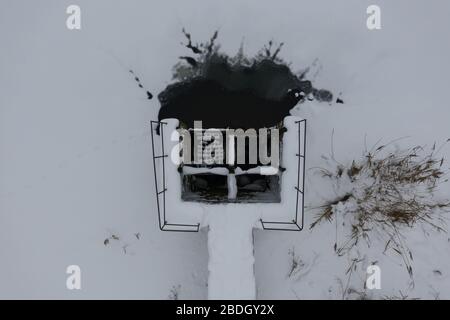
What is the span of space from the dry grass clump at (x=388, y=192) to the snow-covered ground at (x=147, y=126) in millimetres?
116

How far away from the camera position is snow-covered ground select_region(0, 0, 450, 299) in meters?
3.50

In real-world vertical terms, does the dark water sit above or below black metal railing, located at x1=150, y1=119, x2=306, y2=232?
above

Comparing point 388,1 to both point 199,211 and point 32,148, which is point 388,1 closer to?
point 199,211

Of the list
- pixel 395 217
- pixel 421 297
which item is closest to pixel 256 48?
pixel 395 217

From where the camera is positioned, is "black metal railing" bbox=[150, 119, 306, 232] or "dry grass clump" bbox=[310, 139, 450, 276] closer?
"black metal railing" bbox=[150, 119, 306, 232]

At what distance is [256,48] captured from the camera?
11.6 feet

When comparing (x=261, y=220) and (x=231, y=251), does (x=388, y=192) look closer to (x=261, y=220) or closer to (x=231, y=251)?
(x=261, y=220)

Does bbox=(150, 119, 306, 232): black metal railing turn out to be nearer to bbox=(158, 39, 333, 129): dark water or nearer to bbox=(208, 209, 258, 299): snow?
bbox=(208, 209, 258, 299): snow

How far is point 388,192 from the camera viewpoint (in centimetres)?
348

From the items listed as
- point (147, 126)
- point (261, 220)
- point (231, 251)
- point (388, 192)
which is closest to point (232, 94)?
point (147, 126)

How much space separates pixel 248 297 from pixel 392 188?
163cm

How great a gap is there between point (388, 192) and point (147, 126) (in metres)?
2.30

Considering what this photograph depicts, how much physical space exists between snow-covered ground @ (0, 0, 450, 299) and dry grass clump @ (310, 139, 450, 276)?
0.12 metres

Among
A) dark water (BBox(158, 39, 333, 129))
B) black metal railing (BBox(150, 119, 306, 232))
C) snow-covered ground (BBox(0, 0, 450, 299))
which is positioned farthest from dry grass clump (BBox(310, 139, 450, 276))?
dark water (BBox(158, 39, 333, 129))
